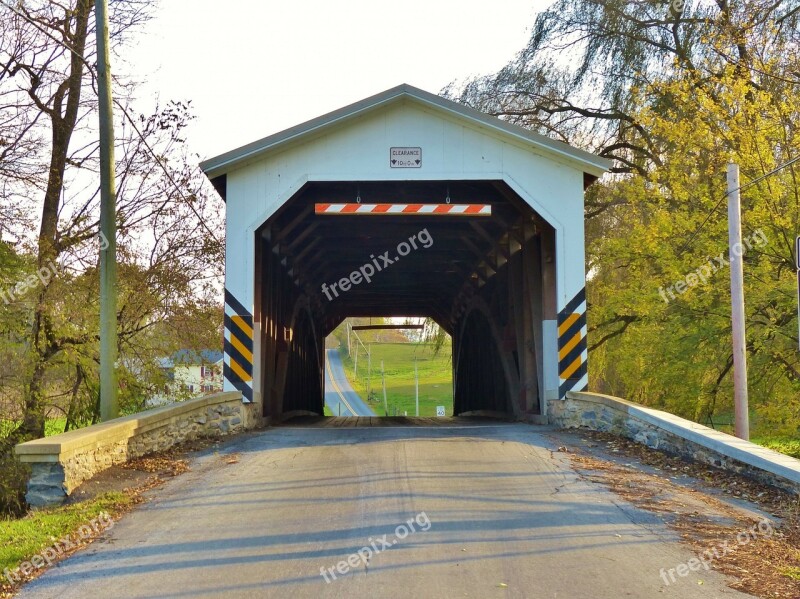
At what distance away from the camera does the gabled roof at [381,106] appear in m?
11.0

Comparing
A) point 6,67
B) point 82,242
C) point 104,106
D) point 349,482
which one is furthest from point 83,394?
point 349,482

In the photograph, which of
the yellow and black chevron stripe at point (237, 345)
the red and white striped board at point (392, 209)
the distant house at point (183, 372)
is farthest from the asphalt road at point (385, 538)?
the distant house at point (183, 372)

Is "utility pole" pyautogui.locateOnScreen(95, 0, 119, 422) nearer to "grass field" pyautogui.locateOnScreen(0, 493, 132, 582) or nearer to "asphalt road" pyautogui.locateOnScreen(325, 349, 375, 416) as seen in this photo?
"grass field" pyautogui.locateOnScreen(0, 493, 132, 582)

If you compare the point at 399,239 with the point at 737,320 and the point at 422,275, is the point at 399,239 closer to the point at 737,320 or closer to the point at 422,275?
the point at 422,275

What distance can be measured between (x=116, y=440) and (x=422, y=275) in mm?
14767

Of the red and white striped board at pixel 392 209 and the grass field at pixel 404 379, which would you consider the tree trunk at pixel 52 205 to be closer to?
the red and white striped board at pixel 392 209

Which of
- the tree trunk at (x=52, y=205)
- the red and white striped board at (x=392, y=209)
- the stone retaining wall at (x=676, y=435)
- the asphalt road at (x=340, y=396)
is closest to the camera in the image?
the stone retaining wall at (x=676, y=435)

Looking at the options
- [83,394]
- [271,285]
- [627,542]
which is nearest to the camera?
[627,542]

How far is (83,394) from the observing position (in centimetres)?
1477

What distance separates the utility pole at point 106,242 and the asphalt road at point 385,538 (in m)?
1.75

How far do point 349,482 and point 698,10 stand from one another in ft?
47.8

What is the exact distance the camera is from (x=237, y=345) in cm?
1111

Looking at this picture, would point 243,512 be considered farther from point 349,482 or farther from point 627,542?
point 627,542

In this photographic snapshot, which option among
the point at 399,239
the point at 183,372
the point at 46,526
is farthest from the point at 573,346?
the point at 183,372
